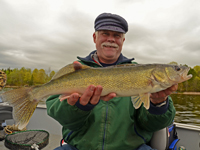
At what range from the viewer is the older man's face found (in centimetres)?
339

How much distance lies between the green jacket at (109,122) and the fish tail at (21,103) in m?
0.39

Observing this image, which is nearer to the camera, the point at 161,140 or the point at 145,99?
the point at 145,99

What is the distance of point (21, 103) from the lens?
2309 mm

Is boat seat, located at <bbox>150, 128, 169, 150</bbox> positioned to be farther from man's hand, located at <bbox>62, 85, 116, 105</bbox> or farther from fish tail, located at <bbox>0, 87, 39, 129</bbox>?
fish tail, located at <bbox>0, 87, 39, 129</bbox>

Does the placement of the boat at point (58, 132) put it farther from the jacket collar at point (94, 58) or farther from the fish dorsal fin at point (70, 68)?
the fish dorsal fin at point (70, 68)

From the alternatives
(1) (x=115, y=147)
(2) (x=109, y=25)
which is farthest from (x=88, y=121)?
(2) (x=109, y=25)

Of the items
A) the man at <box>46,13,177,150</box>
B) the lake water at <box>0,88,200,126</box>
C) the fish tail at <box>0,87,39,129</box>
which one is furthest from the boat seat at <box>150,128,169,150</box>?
the lake water at <box>0,88,200,126</box>

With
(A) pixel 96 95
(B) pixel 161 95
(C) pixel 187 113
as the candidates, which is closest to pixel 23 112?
(A) pixel 96 95

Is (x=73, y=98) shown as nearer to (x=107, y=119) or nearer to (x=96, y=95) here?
(x=96, y=95)

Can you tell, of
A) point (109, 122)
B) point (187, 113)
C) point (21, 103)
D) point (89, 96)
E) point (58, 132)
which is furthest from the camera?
point (187, 113)

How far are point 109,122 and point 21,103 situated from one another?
4.83 ft

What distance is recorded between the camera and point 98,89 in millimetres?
2146

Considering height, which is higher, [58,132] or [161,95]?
[161,95]

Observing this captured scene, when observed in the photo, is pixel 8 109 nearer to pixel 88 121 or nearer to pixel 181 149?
pixel 88 121
